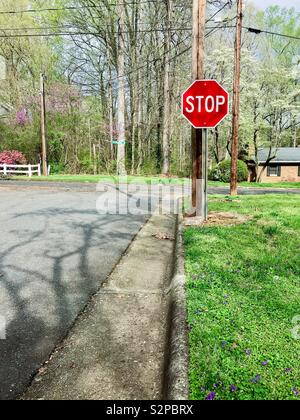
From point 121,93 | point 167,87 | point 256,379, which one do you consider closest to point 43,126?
point 121,93

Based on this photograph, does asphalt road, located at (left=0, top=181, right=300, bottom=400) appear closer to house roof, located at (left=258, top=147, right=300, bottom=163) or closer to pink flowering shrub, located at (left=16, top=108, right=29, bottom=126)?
pink flowering shrub, located at (left=16, top=108, right=29, bottom=126)

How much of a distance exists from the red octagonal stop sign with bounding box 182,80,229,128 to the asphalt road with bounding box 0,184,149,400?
2.71 m

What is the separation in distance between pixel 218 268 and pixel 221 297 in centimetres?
96

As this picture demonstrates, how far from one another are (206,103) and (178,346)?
5.75 metres

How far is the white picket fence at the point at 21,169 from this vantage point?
24578 millimetres

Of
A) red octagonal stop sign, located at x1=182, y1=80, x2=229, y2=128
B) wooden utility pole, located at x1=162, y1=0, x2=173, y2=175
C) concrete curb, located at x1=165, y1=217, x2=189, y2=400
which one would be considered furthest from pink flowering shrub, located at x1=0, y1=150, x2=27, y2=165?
concrete curb, located at x1=165, y1=217, x2=189, y2=400

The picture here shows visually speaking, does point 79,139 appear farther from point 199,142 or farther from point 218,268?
point 218,268

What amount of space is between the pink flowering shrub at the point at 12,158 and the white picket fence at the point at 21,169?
571mm

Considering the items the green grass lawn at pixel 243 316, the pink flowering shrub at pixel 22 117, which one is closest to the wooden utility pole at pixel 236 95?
the green grass lawn at pixel 243 316

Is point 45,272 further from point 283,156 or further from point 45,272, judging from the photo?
point 283,156

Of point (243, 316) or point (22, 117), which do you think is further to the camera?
point (22, 117)

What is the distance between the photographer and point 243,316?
3.12m

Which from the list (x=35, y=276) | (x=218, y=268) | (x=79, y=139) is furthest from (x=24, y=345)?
(x=79, y=139)

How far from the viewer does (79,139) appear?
28438 millimetres
